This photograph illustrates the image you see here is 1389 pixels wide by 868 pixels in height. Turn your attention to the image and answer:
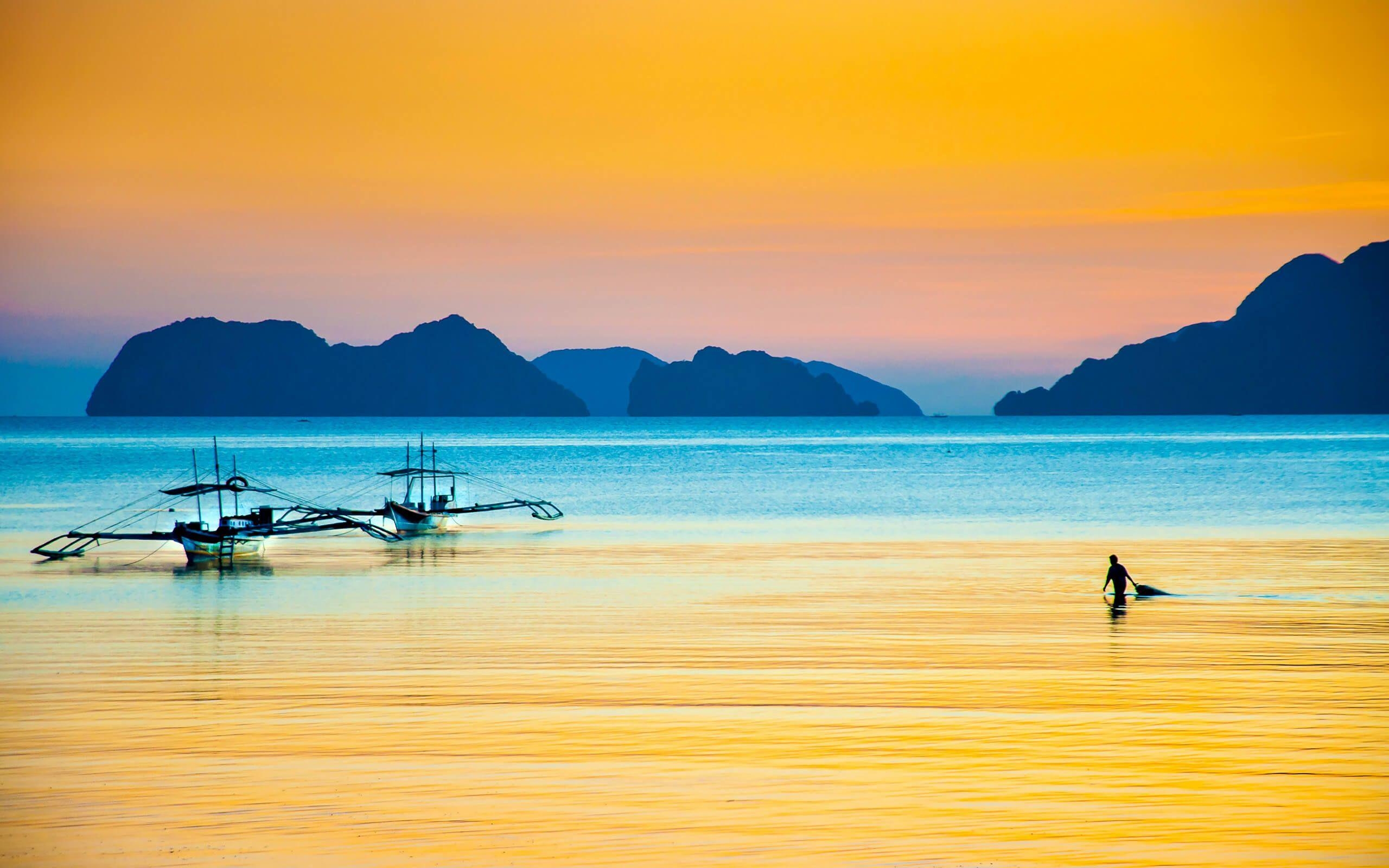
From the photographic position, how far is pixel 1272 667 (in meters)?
18.3

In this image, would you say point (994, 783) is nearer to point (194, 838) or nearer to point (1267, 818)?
point (1267, 818)

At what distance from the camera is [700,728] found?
1482 centimetres

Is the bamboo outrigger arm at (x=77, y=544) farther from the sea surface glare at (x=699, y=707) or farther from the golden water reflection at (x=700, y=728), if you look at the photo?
the golden water reflection at (x=700, y=728)

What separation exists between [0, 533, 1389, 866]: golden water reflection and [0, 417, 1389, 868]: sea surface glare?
6 cm

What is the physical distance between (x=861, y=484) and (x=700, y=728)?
67.4 m

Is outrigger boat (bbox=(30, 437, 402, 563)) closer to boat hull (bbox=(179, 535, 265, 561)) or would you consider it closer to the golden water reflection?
boat hull (bbox=(179, 535, 265, 561))

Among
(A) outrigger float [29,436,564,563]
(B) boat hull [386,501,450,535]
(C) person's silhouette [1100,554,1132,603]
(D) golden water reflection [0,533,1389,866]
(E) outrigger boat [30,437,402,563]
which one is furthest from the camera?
(B) boat hull [386,501,450,535]

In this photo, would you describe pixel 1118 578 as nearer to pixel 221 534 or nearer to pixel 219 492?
pixel 221 534

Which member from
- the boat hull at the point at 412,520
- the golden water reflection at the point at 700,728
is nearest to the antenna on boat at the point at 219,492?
the boat hull at the point at 412,520

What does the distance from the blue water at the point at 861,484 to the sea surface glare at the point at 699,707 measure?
1020 centimetres

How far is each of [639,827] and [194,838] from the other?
4.00 meters

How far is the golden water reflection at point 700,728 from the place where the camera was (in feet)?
36.9

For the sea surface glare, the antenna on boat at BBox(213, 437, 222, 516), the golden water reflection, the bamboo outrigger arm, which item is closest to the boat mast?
the antenna on boat at BBox(213, 437, 222, 516)

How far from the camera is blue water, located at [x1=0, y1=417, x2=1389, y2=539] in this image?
49.0 m
